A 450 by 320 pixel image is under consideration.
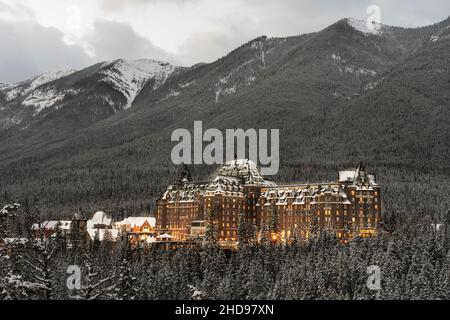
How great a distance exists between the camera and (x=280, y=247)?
553 feet

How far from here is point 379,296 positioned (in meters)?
125
